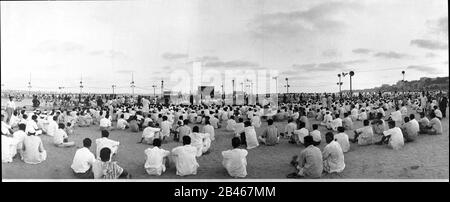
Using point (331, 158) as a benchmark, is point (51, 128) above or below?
above

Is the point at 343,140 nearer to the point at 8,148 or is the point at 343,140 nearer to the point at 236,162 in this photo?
the point at 236,162

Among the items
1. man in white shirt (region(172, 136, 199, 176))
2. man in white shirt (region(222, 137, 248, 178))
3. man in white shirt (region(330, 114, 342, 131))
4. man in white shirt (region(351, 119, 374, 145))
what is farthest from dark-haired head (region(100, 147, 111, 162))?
man in white shirt (region(330, 114, 342, 131))

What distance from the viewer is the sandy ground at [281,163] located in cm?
834

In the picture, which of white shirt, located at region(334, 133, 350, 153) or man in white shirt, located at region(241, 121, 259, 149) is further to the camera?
man in white shirt, located at region(241, 121, 259, 149)

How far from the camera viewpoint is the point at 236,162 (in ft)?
26.4

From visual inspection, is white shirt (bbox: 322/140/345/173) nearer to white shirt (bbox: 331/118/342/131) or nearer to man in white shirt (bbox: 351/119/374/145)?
man in white shirt (bbox: 351/119/374/145)

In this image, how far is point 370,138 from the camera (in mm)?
11102

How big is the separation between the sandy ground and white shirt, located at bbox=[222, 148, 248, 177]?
28 cm

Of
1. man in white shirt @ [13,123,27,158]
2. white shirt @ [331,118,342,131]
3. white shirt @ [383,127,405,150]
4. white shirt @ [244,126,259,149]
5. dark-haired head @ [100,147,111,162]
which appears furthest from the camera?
white shirt @ [331,118,342,131]

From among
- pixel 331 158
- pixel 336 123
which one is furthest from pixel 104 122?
pixel 331 158

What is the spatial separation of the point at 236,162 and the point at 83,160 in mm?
3541

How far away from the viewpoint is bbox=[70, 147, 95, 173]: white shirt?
7.95 meters
